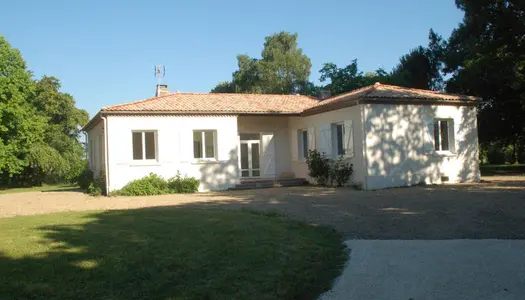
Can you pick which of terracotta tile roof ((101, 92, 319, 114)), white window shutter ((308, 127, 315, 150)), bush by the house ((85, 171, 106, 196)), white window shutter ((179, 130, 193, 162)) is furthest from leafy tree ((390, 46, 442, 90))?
bush by the house ((85, 171, 106, 196))

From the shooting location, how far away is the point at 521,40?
75.6ft

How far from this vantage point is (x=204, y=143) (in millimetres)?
19969

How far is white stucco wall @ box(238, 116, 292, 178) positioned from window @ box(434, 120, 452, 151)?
696 cm

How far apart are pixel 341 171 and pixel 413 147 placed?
290 cm

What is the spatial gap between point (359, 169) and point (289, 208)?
6.40 metres

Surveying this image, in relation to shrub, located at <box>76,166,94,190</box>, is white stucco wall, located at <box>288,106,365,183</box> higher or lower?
higher

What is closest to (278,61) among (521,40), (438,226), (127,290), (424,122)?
(521,40)

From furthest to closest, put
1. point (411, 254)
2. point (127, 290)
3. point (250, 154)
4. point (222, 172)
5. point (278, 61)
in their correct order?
point (278, 61)
point (250, 154)
point (222, 172)
point (411, 254)
point (127, 290)

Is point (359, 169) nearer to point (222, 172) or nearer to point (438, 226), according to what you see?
point (222, 172)

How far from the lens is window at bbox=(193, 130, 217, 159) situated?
784 inches

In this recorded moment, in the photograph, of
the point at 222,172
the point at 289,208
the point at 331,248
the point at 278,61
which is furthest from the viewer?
the point at 278,61

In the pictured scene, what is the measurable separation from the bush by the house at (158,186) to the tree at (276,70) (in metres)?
32.4

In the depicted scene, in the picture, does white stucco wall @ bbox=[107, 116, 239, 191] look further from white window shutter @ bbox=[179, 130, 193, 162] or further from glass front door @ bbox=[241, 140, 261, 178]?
glass front door @ bbox=[241, 140, 261, 178]

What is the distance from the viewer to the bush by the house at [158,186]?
18078 mm
